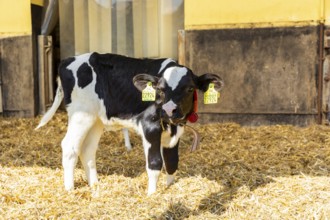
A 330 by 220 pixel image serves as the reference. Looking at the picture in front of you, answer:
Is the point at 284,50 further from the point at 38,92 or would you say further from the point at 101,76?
the point at 38,92

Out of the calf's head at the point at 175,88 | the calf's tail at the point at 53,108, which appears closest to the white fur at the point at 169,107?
the calf's head at the point at 175,88

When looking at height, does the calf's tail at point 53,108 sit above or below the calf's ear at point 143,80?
below

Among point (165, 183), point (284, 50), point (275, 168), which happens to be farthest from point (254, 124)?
point (165, 183)

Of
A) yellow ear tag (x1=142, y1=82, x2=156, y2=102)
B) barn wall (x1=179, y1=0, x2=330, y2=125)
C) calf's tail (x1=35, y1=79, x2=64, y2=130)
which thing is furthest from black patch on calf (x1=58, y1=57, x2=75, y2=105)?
barn wall (x1=179, y1=0, x2=330, y2=125)

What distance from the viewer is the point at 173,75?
3.80 m

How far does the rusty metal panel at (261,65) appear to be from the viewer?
6.96m

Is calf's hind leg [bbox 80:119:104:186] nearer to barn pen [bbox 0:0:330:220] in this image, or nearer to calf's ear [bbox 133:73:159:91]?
barn pen [bbox 0:0:330:220]

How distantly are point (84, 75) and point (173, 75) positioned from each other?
3.09 feet

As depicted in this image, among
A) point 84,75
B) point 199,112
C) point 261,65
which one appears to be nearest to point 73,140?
point 84,75

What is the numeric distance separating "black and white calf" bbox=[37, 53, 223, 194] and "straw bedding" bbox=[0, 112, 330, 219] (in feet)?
0.94

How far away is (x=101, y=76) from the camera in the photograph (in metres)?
4.32

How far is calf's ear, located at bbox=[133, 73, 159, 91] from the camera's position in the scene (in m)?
3.88

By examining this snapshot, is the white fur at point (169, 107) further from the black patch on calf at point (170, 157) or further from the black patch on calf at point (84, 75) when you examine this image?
the black patch on calf at point (84, 75)

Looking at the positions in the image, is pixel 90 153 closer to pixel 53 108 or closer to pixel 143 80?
pixel 53 108
